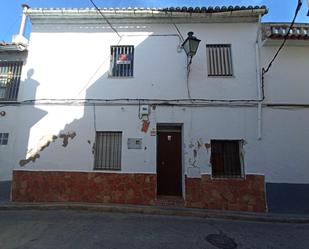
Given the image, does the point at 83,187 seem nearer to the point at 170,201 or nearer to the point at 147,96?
the point at 170,201

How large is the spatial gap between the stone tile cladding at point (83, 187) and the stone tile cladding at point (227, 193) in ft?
3.95

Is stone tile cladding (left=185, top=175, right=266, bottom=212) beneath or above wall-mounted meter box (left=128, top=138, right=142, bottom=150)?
beneath

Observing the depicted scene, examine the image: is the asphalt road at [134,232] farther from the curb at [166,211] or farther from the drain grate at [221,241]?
the curb at [166,211]

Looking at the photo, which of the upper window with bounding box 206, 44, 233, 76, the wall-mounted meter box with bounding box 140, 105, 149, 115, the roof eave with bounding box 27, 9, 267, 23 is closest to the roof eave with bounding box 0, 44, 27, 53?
the roof eave with bounding box 27, 9, 267, 23

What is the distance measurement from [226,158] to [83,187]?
4.49 metres

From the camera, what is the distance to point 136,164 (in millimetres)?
8062

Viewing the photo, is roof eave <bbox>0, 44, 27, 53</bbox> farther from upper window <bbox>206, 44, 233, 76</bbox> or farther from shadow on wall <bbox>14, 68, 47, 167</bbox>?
upper window <bbox>206, 44, 233, 76</bbox>

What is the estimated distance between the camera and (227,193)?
7.78 metres

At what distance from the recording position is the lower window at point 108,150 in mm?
8203

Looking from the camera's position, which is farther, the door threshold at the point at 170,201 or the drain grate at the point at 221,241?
the door threshold at the point at 170,201

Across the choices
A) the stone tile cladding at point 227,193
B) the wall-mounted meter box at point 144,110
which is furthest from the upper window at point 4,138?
the stone tile cladding at point 227,193

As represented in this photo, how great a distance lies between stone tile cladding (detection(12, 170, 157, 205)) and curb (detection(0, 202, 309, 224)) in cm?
39

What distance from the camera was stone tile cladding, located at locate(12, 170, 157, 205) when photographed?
7.87 m

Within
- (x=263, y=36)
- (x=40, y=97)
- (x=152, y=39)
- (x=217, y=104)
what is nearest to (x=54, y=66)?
(x=40, y=97)
